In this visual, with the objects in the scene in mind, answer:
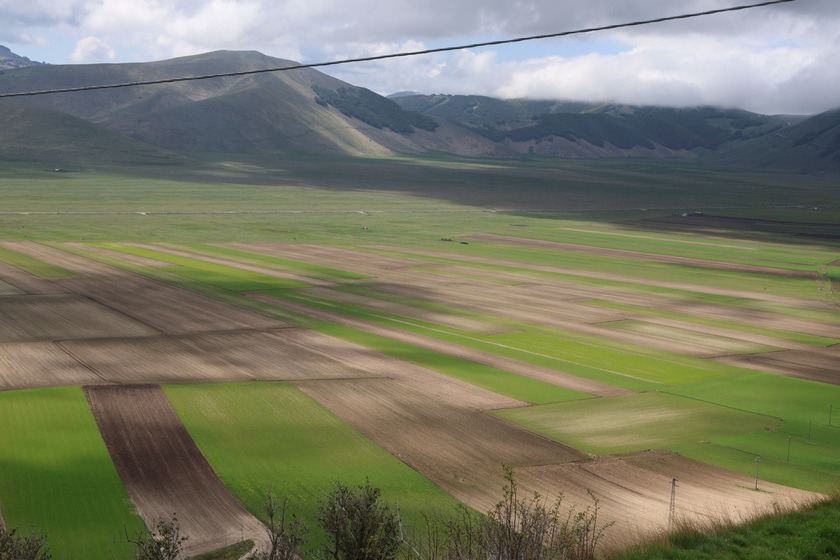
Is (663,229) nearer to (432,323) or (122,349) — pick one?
(432,323)

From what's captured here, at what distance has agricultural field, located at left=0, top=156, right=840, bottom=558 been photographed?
2194 cm

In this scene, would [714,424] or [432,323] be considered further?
[432,323]

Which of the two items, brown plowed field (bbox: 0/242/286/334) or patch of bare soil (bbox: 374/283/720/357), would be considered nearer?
patch of bare soil (bbox: 374/283/720/357)

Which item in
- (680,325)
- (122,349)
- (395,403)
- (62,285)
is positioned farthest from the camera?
(62,285)

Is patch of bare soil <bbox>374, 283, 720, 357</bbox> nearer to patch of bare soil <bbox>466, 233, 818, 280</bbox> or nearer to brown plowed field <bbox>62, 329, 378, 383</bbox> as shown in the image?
brown plowed field <bbox>62, 329, 378, 383</bbox>

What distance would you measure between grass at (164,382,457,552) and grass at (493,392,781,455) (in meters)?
6.87

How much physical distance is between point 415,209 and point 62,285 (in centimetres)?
9886

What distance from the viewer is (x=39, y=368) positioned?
32.5m

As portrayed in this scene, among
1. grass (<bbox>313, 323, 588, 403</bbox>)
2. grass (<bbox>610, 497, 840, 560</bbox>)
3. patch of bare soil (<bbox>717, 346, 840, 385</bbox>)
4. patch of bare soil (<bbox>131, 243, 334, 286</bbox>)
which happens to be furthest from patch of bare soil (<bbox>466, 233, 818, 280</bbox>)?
grass (<bbox>610, 497, 840, 560</bbox>)

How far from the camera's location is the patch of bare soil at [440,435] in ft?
76.5

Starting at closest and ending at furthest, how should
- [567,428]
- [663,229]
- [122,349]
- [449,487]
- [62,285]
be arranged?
[449,487]
[567,428]
[122,349]
[62,285]
[663,229]

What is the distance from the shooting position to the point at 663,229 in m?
126

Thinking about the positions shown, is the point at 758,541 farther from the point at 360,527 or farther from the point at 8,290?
the point at 8,290

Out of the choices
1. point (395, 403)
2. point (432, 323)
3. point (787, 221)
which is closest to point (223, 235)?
point (432, 323)
